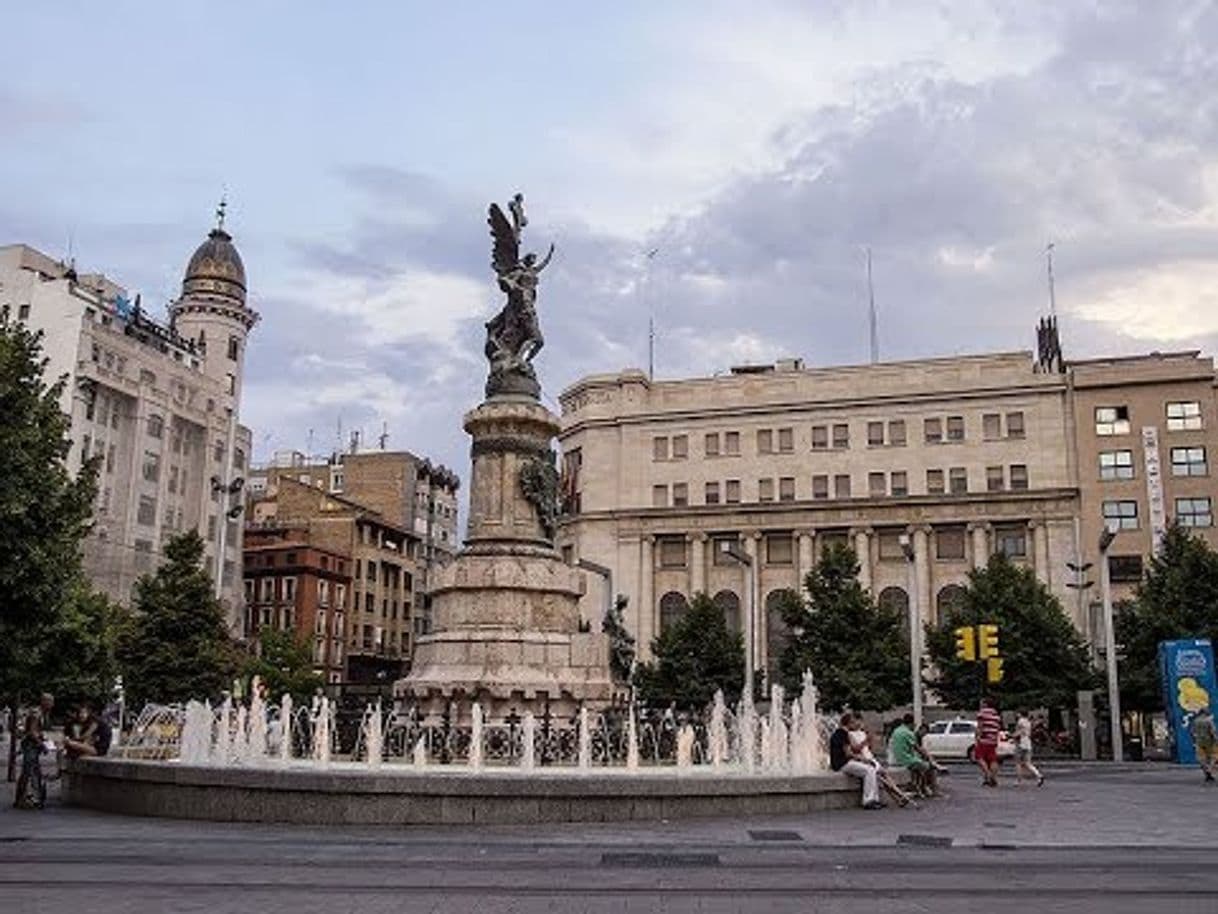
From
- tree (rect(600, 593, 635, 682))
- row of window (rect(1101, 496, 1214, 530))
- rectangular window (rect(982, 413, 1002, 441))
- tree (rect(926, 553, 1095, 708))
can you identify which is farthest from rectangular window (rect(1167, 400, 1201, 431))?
tree (rect(600, 593, 635, 682))

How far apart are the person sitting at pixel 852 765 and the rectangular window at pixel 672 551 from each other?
55511 mm

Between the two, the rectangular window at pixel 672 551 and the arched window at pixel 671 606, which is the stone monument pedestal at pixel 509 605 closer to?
the arched window at pixel 671 606

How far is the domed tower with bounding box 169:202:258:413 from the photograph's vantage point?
93.8 meters

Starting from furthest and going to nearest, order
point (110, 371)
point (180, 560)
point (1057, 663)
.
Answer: point (110, 371) → point (1057, 663) → point (180, 560)

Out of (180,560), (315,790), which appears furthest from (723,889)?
(180,560)

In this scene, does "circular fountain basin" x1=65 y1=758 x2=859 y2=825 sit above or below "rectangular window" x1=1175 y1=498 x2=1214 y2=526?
below

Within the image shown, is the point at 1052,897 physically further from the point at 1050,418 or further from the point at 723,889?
the point at 1050,418

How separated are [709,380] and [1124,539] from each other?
26686mm

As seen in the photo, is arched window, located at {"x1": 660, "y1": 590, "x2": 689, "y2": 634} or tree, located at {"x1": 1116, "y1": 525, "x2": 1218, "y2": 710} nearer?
tree, located at {"x1": 1116, "y1": 525, "x2": 1218, "y2": 710}

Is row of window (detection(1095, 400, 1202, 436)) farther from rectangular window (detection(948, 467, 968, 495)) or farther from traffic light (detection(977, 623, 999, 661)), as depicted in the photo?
traffic light (detection(977, 623, 999, 661))

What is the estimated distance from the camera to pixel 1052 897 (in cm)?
1036

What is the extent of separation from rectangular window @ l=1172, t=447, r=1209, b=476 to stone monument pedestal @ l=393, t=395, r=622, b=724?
54.1 metres

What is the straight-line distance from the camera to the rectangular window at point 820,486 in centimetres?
7438

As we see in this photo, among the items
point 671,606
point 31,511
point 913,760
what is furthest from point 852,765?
point 671,606
